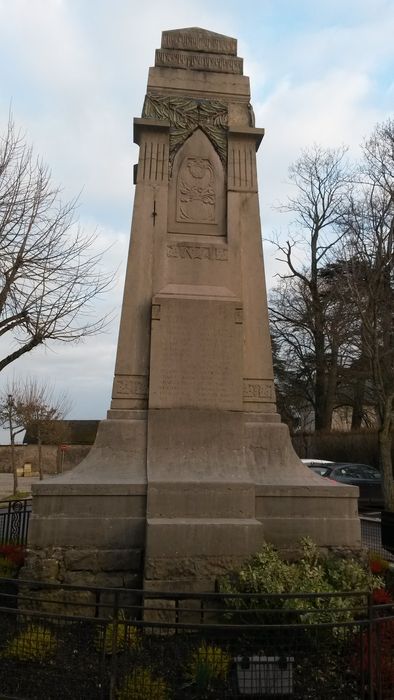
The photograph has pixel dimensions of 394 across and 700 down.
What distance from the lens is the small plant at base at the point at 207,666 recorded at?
425cm

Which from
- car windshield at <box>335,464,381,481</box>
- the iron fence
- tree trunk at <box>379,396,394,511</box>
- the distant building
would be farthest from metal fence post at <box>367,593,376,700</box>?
the distant building

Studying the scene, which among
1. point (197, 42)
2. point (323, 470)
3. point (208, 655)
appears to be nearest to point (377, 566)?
point (208, 655)

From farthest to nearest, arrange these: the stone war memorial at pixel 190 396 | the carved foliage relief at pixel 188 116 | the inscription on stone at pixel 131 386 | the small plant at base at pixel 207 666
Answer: the carved foliage relief at pixel 188 116 < the inscription on stone at pixel 131 386 < the stone war memorial at pixel 190 396 < the small plant at base at pixel 207 666

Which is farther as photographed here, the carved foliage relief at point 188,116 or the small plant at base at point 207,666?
the carved foliage relief at point 188,116

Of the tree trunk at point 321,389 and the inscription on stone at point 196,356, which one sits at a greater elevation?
the tree trunk at point 321,389

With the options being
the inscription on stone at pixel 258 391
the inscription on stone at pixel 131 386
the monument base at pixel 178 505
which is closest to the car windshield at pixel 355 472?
the inscription on stone at pixel 258 391

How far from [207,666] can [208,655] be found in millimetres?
161

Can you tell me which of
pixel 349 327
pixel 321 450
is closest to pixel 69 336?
pixel 349 327

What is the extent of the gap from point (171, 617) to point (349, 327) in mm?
21610

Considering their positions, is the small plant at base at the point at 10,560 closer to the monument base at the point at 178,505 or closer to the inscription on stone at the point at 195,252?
the monument base at the point at 178,505

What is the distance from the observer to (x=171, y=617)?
5.46 metres

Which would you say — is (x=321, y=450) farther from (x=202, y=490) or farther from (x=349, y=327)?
(x=202, y=490)

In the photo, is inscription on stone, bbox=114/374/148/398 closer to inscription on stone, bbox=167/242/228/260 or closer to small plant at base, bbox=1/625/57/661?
inscription on stone, bbox=167/242/228/260

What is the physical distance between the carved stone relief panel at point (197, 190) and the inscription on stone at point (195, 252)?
0.80 feet
